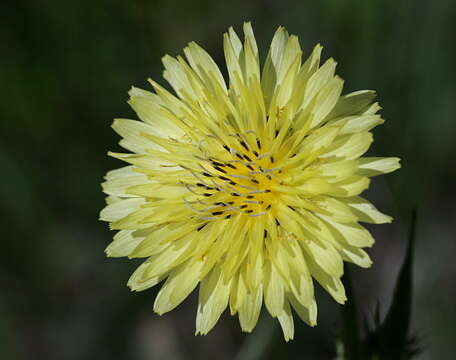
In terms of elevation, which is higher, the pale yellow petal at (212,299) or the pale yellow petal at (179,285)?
the pale yellow petal at (179,285)

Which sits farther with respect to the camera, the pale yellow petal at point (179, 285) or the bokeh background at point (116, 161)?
the bokeh background at point (116, 161)

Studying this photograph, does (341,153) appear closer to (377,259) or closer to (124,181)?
(124,181)

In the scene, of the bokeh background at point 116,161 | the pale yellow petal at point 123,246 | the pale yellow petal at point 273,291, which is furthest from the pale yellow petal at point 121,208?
the bokeh background at point 116,161

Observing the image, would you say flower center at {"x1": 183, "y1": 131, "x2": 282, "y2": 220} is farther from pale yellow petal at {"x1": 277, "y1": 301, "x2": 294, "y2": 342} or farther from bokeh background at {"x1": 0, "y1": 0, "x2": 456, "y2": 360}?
bokeh background at {"x1": 0, "y1": 0, "x2": 456, "y2": 360}

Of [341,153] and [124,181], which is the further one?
[124,181]

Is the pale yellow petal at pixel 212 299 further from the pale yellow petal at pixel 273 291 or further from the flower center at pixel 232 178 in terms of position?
the flower center at pixel 232 178

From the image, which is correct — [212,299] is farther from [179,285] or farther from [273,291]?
[273,291]

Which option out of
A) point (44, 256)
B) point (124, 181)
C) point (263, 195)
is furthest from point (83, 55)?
point (263, 195)
